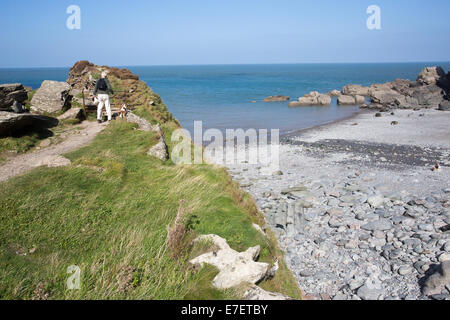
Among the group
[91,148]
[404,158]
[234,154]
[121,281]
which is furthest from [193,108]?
[121,281]

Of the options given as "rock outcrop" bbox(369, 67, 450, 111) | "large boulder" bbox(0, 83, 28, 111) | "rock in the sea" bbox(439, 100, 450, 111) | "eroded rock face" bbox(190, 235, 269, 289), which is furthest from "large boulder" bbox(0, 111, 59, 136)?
"rock in the sea" bbox(439, 100, 450, 111)

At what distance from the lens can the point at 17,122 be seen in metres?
14.4

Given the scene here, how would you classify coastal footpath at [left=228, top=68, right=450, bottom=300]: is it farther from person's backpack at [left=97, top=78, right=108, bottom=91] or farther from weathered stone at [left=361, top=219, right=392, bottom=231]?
person's backpack at [left=97, top=78, right=108, bottom=91]

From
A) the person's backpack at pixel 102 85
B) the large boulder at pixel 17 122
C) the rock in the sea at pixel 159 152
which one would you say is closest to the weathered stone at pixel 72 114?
the large boulder at pixel 17 122

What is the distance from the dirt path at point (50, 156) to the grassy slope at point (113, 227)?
0.66m

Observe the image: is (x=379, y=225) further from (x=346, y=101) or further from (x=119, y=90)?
(x=346, y=101)

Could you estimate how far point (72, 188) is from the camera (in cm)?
1056

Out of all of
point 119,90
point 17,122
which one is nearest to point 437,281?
point 17,122

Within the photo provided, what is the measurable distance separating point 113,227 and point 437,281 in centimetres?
932

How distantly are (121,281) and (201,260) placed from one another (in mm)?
1976

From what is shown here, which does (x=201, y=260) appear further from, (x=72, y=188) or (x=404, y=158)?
(x=404, y=158)

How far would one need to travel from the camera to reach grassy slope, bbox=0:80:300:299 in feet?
21.9
